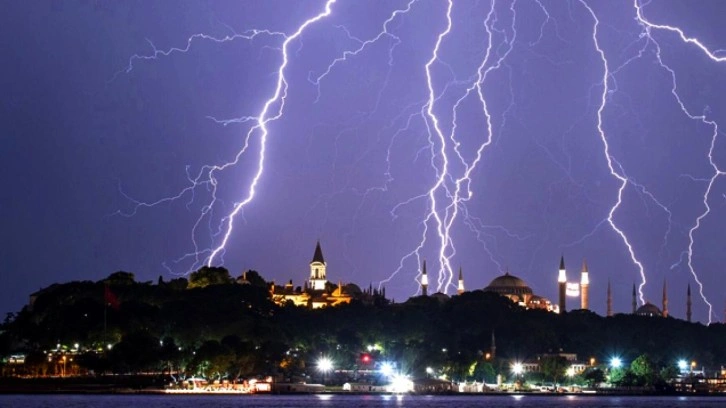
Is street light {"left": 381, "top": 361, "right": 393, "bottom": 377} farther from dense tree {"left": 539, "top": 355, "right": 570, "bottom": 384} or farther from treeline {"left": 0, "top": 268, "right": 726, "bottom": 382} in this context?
dense tree {"left": 539, "top": 355, "right": 570, "bottom": 384}

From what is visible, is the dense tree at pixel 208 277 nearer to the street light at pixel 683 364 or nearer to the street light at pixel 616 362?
the street light at pixel 616 362

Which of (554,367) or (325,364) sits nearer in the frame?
(325,364)

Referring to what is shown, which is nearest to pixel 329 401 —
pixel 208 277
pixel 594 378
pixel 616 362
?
pixel 594 378

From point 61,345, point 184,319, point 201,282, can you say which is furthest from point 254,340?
point 201,282

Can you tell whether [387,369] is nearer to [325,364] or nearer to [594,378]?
[325,364]

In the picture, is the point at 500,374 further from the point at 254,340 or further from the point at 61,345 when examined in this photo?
the point at 61,345
